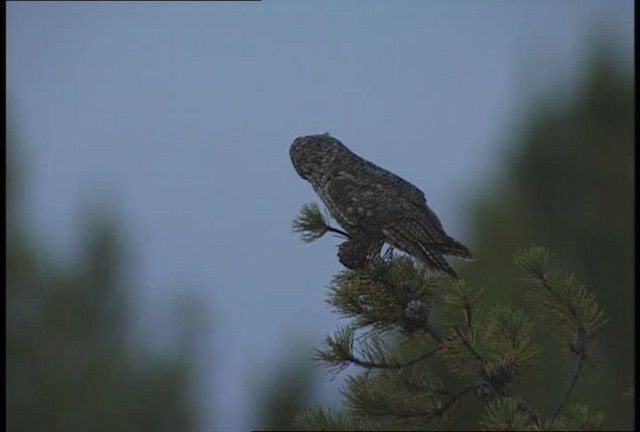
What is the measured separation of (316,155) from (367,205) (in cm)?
14

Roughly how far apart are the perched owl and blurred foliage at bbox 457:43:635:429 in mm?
3568

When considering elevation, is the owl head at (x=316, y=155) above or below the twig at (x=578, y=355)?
above

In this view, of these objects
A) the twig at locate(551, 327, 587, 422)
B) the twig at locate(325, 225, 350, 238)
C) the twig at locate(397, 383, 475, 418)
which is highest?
the twig at locate(325, 225, 350, 238)

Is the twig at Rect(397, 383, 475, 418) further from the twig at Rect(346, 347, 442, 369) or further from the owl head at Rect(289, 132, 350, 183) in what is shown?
the owl head at Rect(289, 132, 350, 183)

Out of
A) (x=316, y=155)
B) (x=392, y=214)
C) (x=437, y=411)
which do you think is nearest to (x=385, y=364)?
(x=437, y=411)

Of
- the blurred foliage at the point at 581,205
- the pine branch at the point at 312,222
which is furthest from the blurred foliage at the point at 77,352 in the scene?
the pine branch at the point at 312,222

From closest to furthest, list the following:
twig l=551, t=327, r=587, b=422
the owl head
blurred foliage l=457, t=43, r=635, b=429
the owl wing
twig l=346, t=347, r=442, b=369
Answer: twig l=551, t=327, r=587, b=422 < twig l=346, t=347, r=442, b=369 < the owl wing < the owl head < blurred foliage l=457, t=43, r=635, b=429

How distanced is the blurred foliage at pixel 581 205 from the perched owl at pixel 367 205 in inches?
140

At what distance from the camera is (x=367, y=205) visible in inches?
78.0

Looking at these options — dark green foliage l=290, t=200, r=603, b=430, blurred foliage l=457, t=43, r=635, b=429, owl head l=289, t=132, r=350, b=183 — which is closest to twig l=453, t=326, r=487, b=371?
dark green foliage l=290, t=200, r=603, b=430

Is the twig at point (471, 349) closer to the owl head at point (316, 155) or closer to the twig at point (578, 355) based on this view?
the twig at point (578, 355)

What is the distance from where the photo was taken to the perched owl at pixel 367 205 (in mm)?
1926

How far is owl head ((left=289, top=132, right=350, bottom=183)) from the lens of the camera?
2037 mm

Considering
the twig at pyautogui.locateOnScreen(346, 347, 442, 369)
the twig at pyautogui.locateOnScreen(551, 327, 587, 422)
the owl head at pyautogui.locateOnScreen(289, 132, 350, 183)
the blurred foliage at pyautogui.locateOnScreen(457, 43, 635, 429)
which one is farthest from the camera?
the blurred foliage at pyautogui.locateOnScreen(457, 43, 635, 429)
